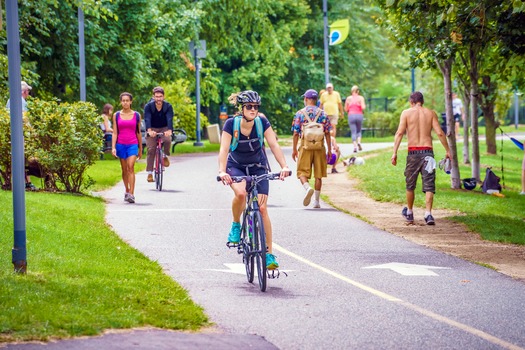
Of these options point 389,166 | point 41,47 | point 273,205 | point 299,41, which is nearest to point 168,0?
point 41,47

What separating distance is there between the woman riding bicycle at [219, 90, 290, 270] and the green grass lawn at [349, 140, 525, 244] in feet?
17.5

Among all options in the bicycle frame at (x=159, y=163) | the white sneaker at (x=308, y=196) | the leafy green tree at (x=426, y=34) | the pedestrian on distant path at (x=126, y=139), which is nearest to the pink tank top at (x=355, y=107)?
the leafy green tree at (x=426, y=34)

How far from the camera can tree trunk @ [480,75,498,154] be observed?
109ft

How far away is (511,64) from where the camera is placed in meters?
19.7

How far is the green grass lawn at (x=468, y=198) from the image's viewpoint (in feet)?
56.6

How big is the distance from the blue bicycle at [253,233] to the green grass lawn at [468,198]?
18.1ft

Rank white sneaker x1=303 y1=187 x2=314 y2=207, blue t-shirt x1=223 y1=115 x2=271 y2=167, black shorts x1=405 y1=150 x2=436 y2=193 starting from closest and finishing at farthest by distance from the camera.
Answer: blue t-shirt x1=223 y1=115 x2=271 y2=167, black shorts x1=405 y1=150 x2=436 y2=193, white sneaker x1=303 y1=187 x2=314 y2=207

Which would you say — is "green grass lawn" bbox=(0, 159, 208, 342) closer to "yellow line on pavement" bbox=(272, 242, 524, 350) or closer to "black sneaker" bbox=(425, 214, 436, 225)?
"yellow line on pavement" bbox=(272, 242, 524, 350)

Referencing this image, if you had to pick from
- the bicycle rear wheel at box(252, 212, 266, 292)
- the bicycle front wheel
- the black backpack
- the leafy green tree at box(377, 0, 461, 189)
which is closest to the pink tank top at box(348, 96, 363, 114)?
the leafy green tree at box(377, 0, 461, 189)

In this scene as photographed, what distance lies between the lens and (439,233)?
54.7ft

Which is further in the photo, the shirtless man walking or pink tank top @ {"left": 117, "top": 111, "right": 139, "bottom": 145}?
pink tank top @ {"left": 117, "top": 111, "right": 139, "bottom": 145}

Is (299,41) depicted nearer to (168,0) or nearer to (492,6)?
(168,0)

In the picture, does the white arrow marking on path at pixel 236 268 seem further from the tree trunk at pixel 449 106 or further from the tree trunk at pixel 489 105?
the tree trunk at pixel 489 105

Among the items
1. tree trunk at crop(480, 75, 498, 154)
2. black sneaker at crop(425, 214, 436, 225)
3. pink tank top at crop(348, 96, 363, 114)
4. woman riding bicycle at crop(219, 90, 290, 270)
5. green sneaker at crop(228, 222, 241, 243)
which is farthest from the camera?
pink tank top at crop(348, 96, 363, 114)
